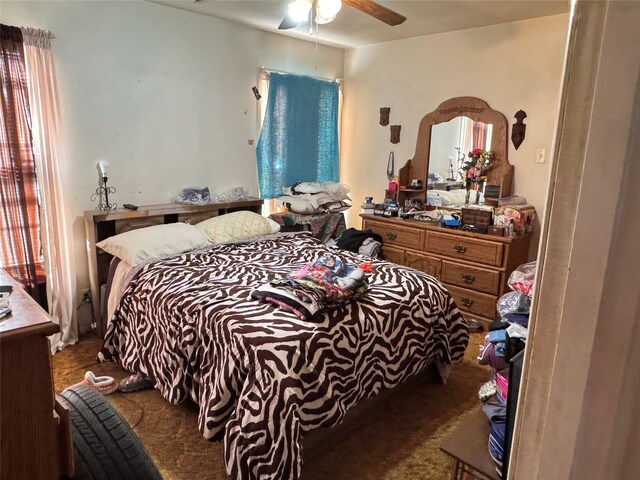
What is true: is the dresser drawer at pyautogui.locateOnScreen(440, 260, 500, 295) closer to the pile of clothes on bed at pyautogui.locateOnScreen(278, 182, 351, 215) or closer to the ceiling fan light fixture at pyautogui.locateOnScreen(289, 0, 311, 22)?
the pile of clothes on bed at pyautogui.locateOnScreen(278, 182, 351, 215)

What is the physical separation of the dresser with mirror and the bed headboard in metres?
1.77

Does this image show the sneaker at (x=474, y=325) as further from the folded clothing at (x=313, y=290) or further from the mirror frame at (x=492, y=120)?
the folded clothing at (x=313, y=290)

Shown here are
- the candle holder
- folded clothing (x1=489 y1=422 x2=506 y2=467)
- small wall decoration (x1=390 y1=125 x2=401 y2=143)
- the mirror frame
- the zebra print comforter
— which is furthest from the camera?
small wall decoration (x1=390 y1=125 x2=401 y2=143)

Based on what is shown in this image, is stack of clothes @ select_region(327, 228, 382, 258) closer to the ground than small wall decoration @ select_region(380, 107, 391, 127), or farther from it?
closer to the ground

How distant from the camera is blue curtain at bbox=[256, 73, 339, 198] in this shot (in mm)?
4152

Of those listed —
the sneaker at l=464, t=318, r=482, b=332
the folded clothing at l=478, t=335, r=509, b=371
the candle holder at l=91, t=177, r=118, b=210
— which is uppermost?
the candle holder at l=91, t=177, r=118, b=210

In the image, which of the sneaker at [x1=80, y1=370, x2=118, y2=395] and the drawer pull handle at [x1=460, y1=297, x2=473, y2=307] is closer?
the sneaker at [x1=80, y1=370, x2=118, y2=395]

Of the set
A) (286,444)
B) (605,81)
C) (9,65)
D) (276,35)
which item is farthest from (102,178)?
(605,81)

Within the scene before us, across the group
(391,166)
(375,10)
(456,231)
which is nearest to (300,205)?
(391,166)

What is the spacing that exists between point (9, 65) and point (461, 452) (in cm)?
312

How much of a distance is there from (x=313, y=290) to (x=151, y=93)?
7.24 ft

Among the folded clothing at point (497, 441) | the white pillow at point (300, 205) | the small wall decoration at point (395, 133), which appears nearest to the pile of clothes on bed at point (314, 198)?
the white pillow at point (300, 205)

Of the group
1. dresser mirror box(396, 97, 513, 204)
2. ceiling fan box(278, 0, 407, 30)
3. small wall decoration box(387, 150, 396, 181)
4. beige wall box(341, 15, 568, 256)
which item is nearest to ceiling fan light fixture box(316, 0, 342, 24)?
ceiling fan box(278, 0, 407, 30)

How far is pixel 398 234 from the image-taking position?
13.1 ft
